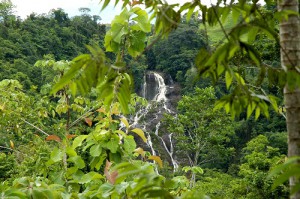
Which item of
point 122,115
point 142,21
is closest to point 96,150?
point 142,21

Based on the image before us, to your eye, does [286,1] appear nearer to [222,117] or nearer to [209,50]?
[209,50]

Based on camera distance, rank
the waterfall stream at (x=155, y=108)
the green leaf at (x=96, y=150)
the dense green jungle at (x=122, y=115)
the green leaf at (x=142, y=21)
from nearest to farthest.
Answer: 1. the dense green jungle at (x=122, y=115)
2. the green leaf at (x=142, y=21)
3. the green leaf at (x=96, y=150)
4. the waterfall stream at (x=155, y=108)

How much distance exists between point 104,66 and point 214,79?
16cm

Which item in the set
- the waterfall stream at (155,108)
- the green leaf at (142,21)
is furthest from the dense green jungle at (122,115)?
the waterfall stream at (155,108)

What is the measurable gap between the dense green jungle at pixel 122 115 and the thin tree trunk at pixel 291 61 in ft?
0.10

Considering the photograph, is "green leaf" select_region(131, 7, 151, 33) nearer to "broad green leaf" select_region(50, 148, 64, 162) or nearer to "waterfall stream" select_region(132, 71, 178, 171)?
"broad green leaf" select_region(50, 148, 64, 162)

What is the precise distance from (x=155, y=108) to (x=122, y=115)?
8.89m

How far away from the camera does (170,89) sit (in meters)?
27.0

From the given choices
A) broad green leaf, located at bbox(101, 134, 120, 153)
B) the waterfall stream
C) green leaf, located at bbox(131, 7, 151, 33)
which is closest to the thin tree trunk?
green leaf, located at bbox(131, 7, 151, 33)

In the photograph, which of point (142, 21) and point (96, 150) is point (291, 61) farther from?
point (96, 150)

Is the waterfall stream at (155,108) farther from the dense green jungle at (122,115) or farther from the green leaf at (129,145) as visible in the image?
the green leaf at (129,145)

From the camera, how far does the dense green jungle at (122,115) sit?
61 centimetres

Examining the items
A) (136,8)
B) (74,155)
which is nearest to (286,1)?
(136,8)

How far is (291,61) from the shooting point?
2.04 ft
